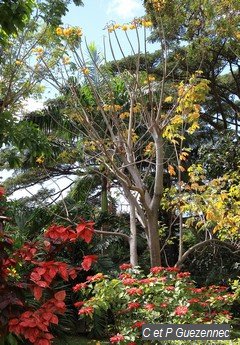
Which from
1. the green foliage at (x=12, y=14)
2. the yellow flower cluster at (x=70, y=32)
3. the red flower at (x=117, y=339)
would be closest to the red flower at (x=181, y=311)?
the red flower at (x=117, y=339)

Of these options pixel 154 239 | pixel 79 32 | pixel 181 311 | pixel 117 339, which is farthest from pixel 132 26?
pixel 117 339

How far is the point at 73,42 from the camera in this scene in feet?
22.3

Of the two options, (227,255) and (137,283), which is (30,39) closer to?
(227,255)

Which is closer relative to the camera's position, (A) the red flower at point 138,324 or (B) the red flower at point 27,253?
(B) the red flower at point 27,253

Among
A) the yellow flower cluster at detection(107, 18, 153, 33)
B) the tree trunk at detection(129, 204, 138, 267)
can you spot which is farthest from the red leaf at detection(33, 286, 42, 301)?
the yellow flower cluster at detection(107, 18, 153, 33)

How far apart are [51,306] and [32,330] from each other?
21cm

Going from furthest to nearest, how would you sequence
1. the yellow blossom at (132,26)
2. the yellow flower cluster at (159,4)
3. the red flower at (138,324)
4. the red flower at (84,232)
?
the yellow flower cluster at (159,4)
the yellow blossom at (132,26)
the red flower at (138,324)
the red flower at (84,232)

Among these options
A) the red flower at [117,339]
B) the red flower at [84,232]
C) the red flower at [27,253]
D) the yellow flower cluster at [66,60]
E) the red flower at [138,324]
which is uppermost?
the yellow flower cluster at [66,60]

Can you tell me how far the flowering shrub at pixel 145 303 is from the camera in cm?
462

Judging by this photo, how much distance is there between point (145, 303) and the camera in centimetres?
485

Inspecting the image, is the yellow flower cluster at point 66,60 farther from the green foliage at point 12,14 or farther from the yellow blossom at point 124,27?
the green foliage at point 12,14

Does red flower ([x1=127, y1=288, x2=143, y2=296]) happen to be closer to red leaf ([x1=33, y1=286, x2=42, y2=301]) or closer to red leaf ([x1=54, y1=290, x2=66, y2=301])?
red leaf ([x1=54, y1=290, x2=66, y2=301])

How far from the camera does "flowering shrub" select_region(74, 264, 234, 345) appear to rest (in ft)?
15.2

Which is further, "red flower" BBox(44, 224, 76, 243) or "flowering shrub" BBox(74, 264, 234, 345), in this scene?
"flowering shrub" BBox(74, 264, 234, 345)
